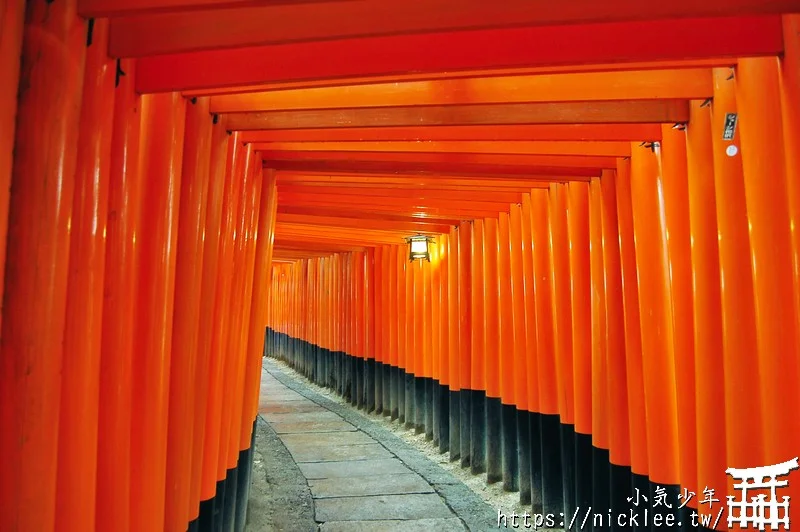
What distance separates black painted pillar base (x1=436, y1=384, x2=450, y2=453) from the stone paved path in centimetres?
39

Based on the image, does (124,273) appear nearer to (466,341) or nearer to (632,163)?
(632,163)

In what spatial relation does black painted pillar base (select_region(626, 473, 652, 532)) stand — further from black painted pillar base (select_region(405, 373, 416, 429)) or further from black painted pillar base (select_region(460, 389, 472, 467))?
black painted pillar base (select_region(405, 373, 416, 429))

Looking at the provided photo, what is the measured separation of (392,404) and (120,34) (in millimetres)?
9100

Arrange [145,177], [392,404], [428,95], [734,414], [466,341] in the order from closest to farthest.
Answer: [145,177]
[734,414]
[428,95]
[466,341]
[392,404]

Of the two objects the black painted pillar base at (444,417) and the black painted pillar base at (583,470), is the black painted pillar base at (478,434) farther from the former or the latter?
the black painted pillar base at (583,470)

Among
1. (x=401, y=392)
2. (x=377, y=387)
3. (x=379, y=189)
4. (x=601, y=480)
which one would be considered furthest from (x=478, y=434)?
(x=377, y=387)

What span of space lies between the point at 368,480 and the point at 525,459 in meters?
2.05

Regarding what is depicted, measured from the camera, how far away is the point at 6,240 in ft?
5.42

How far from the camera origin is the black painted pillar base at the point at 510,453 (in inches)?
259

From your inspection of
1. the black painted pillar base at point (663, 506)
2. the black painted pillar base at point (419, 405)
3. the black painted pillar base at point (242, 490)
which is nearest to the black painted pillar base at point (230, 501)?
the black painted pillar base at point (242, 490)

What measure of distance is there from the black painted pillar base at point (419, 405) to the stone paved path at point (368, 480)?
0.42 metres

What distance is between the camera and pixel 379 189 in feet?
19.9

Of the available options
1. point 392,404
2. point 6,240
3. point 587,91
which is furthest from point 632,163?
point 392,404

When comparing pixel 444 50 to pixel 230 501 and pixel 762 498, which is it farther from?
pixel 230 501
